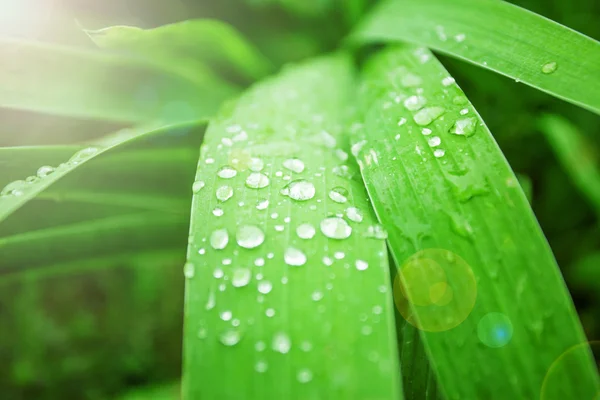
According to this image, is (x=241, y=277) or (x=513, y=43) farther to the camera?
(x=513, y=43)

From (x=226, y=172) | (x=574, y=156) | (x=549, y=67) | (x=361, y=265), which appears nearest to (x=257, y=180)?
(x=226, y=172)

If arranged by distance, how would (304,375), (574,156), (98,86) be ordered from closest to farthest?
(304,375) < (98,86) < (574,156)

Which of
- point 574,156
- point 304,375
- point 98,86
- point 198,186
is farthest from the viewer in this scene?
point 574,156

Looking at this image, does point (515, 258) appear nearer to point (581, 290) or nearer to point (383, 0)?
point (383, 0)

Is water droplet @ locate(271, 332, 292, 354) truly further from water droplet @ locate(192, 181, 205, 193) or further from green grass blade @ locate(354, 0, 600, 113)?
green grass blade @ locate(354, 0, 600, 113)

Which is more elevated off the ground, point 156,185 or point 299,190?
point 156,185

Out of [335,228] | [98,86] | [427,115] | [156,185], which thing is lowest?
[335,228]

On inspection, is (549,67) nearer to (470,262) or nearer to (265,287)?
(470,262)
